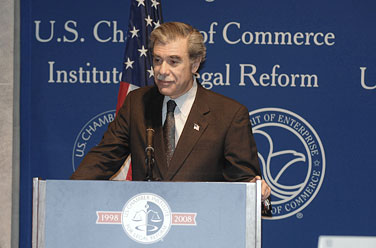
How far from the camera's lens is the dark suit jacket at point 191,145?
2.39 meters

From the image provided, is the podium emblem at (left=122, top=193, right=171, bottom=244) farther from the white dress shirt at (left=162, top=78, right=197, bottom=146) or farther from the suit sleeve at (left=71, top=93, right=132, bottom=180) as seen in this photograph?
the white dress shirt at (left=162, top=78, right=197, bottom=146)

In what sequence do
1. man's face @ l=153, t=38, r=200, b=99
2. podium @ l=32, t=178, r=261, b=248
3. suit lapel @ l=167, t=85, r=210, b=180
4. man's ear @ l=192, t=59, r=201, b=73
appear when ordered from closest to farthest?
podium @ l=32, t=178, r=261, b=248
suit lapel @ l=167, t=85, r=210, b=180
man's face @ l=153, t=38, r=200, b=99
man's ear @ l=192, t=59, r=201, b=73

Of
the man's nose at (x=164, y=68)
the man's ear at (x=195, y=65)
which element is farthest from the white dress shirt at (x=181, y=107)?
the man's nose at (x=164, y=68)

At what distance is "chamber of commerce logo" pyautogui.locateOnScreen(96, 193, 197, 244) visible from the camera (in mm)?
1732

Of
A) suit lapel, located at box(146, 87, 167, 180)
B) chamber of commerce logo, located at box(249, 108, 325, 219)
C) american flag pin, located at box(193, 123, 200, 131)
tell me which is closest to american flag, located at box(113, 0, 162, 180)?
chamber of commerce logo, located at box(249, 108, 325, 219)

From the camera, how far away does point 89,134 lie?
4.23m

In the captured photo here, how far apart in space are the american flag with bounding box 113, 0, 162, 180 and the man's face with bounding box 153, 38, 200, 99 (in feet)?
4.97

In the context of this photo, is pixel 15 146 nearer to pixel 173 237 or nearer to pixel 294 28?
pixel 294 28

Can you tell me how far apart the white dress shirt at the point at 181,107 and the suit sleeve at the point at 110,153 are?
0.19 meters

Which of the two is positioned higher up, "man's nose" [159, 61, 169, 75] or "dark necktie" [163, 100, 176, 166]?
"man's nose" [159, 61, 169, 75]

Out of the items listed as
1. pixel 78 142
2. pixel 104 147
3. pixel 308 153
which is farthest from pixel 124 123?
pixel 308 153

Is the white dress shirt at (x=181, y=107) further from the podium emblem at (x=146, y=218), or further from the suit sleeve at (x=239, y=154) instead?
the podium emblem at (x=146, y=218)

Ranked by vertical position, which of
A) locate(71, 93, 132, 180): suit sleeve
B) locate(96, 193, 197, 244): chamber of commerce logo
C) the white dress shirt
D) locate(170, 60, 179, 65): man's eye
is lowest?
locate(96, 193, 197, 244): chamber of commerce logo

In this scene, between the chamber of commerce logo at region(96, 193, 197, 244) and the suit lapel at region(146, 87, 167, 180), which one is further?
the suit lapel at region(146, 87, 167, 180)
